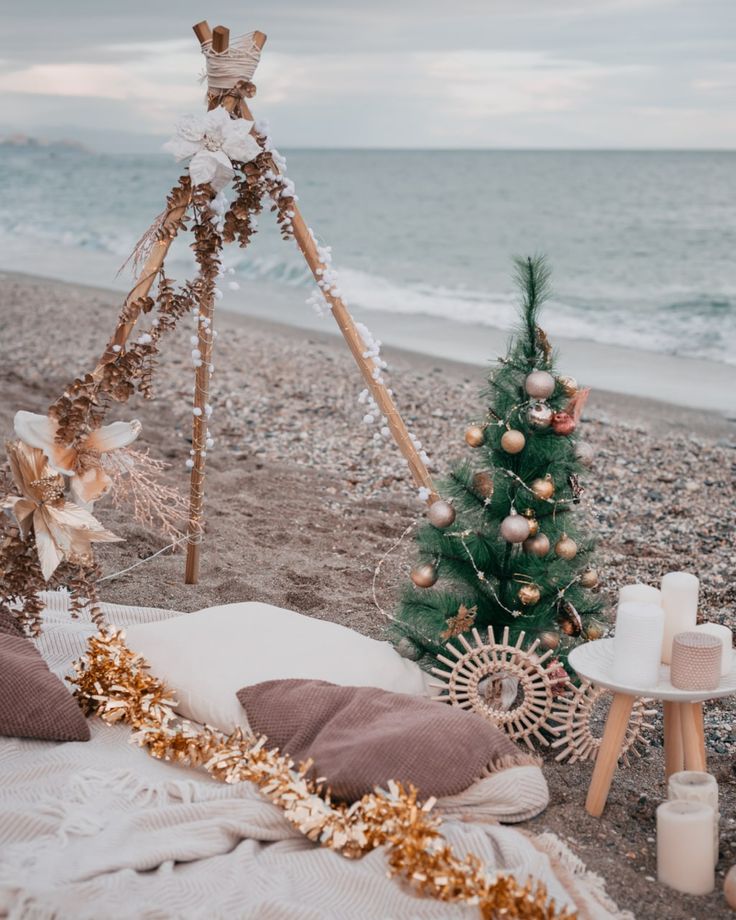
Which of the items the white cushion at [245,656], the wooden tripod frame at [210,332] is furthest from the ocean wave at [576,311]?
the white cushion at [245,656]

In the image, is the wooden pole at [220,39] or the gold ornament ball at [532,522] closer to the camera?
the gold ornament ball at [532,522]

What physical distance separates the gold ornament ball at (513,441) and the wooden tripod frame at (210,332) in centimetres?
40

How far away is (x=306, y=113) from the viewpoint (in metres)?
26.3

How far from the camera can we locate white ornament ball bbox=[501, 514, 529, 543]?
3359 millimetres

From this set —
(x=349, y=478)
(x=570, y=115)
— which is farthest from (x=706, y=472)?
(x=570, y=115)

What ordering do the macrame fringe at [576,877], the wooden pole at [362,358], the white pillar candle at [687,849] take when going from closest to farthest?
the macrame fringe at [576,877]
the white pillar candle at [687,849]
the wooden pole at [362,358]

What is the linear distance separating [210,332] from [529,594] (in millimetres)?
1715

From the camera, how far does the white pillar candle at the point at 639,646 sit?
274 cm

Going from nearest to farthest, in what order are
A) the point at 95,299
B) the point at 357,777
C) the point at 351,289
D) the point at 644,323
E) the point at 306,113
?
the point at 357,777, the point at 95,299, the point at 644,323, the point at 351,289, the point at 306,113

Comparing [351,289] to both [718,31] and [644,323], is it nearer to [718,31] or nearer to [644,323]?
[644,323]

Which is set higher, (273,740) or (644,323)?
(644,323)

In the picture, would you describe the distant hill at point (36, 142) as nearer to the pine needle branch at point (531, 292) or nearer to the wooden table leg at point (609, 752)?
the pine needle branch at point (531, 292)

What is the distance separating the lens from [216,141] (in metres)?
3.57

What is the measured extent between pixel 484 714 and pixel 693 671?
877 mm
